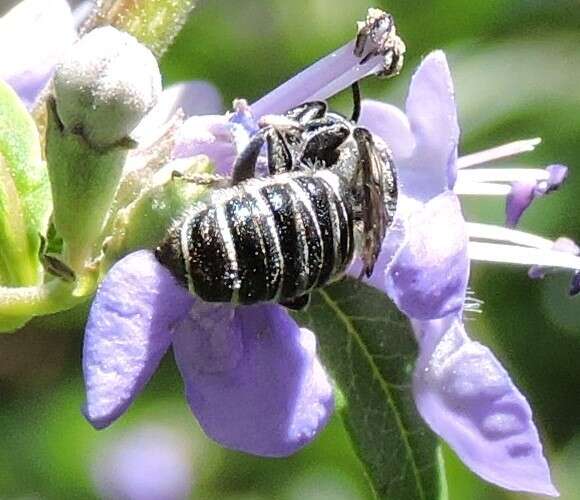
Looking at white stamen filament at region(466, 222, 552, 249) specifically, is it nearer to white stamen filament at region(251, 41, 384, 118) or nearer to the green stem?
white stamen filament at region(251, 41, 384, 118)

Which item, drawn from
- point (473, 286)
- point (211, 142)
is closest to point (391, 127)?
point (211, 142)

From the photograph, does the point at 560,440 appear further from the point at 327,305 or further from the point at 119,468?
the point at 327,305

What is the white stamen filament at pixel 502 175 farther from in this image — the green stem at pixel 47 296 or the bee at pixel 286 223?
the green stem at pixel 47 296

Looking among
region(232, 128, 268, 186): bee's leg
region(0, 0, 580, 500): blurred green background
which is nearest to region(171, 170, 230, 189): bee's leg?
region(232, 128, 268, 186): bee's leg

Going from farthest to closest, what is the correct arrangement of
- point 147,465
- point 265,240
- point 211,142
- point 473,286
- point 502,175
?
point 147,465, point 473,286, point 502,175, point 211,142, point 265,240

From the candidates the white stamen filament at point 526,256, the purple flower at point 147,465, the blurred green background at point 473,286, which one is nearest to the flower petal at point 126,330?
the white stamen filament at point 526,256

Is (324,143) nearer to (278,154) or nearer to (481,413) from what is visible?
(278,154)

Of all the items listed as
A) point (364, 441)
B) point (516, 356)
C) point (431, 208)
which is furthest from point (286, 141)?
point (516, 356)
